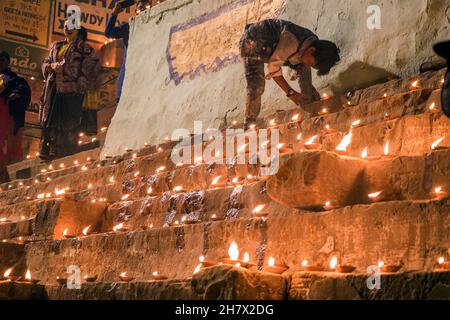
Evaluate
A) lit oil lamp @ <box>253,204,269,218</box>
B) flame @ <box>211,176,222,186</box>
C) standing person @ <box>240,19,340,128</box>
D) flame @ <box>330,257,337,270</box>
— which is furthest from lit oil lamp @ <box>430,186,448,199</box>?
standing person @ <box>240,19,340,128</box>

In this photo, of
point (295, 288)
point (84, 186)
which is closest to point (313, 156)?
point (295, 288)

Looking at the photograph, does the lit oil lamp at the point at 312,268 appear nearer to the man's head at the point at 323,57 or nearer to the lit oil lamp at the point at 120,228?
the lit oil lamp at the point at 120,228

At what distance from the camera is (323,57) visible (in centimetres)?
841

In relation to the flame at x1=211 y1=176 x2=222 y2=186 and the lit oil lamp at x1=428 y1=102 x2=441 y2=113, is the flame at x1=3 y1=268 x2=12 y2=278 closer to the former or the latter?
the flame at x1=211 y1=176 x2=222 y2=186

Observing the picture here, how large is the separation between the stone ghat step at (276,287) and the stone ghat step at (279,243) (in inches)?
18.1

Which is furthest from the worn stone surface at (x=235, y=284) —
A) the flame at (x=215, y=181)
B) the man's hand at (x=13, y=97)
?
the man's hand at (x=13, y=97)

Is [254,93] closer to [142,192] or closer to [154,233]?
[142,192]

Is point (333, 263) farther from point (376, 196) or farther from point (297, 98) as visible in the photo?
point (297, 98)

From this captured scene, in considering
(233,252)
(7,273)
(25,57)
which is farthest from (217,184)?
(25,57)

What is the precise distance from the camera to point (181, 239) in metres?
5.70

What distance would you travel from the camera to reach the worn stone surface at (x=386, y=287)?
3262 millimetres

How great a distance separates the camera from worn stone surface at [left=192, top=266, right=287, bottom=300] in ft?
12.7

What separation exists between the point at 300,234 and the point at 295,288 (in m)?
0.68

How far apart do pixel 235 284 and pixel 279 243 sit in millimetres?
1084
